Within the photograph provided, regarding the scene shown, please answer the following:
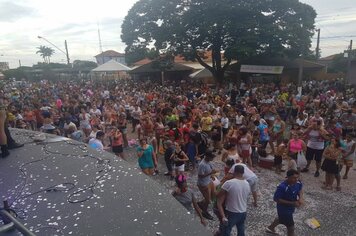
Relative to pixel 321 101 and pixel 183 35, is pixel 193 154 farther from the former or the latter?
pixel 183 35

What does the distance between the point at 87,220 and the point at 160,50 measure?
27652 mm

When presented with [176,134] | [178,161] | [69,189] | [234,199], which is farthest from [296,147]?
[69,189]

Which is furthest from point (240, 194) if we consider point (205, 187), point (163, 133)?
point (163, 133)

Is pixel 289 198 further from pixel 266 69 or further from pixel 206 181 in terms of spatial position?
pixel 266 69

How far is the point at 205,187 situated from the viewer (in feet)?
19.8

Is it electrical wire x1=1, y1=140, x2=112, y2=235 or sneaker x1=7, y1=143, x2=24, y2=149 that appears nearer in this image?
electrical wire x1=1, y1=140, x2=112, y2=235

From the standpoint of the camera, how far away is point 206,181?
19.7 feet

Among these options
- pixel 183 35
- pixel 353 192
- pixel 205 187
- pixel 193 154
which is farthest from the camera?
pixel 183 35

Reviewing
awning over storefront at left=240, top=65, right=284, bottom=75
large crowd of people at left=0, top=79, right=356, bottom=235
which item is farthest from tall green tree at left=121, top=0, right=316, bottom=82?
large crowd of people at left=0, top=79, right=356, bottom=235

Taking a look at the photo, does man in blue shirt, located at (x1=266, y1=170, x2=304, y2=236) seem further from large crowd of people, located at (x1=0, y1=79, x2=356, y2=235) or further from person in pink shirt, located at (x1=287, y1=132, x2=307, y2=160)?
person in pink shirt, located at (x1=287, y1=132, x2=307, y2=160)

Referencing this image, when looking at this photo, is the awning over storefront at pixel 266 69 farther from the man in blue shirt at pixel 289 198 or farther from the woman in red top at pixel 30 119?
the man in blue shirt at pixel 289 198

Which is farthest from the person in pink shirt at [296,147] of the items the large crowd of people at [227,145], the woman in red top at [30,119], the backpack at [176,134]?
the woman in red top at [30,119]

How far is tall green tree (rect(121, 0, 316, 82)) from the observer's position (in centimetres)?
2494

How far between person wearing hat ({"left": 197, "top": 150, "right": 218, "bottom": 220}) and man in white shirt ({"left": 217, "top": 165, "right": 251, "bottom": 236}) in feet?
3.34
